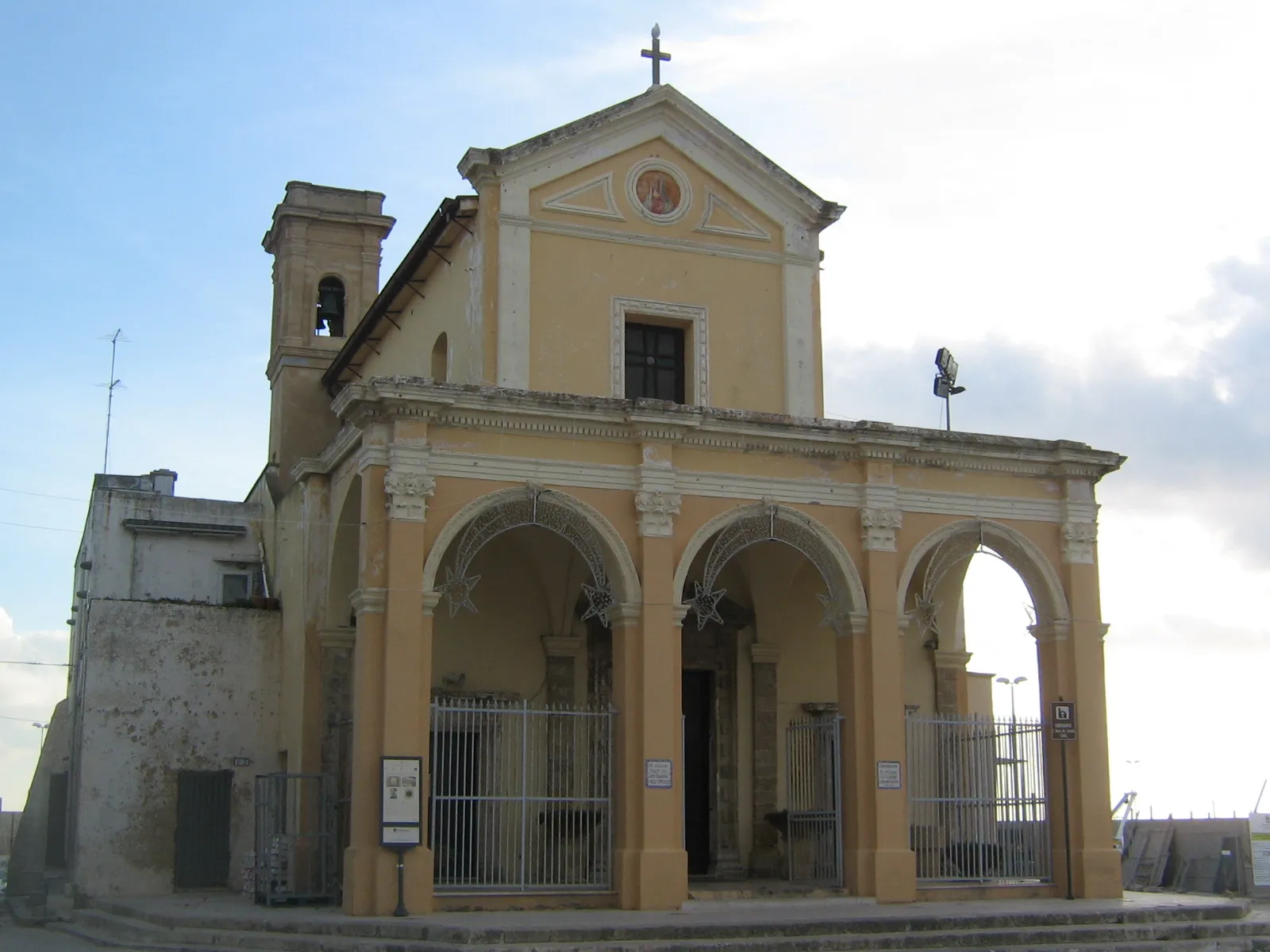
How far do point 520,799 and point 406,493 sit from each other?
3527 mm

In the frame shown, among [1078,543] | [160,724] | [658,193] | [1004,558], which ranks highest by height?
[658,193]

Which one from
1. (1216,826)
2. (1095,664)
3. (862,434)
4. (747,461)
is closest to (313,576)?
(747,461)

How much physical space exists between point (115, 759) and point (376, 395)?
7521 mm

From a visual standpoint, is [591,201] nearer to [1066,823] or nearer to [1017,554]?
[1017,554]

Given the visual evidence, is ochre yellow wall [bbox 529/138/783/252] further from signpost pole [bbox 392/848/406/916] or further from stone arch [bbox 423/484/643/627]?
signpost pole [bbox 392/848/406/916]

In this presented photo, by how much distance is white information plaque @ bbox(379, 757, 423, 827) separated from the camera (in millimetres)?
16172

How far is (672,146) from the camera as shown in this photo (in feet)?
68.0

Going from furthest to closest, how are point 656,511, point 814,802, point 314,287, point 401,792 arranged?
point 314,287 → point 814,802 → point 656,511 → point 401,792

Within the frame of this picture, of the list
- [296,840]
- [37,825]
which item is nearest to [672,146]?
[296,840]

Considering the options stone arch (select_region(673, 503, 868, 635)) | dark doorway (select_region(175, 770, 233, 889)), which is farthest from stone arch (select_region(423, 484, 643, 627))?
dark doorway (select_region(175, 770, 233, 889))

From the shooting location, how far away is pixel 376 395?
16.7 m

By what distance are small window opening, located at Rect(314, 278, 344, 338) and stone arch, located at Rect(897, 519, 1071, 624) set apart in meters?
12.8

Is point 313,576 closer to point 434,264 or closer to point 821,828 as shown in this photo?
point 434,264

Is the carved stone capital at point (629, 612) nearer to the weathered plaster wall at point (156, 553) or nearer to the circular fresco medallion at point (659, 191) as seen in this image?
the circular fresco medallion at point (659, 191)
